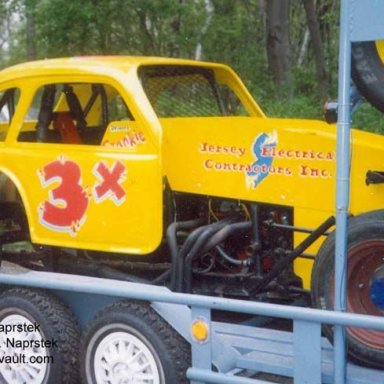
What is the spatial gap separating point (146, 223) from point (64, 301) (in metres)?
0.70

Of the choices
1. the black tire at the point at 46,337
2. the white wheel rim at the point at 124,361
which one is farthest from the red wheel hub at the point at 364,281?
Result: the black tire at the point at 46,337

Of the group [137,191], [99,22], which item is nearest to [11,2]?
[99,22]

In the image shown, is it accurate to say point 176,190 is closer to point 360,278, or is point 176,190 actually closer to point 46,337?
point 46,337

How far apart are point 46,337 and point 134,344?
25.6 inches

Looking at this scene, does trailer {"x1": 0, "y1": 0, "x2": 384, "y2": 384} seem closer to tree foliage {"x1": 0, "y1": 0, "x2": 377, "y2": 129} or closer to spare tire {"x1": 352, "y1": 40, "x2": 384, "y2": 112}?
spare tire {"x1": 352, "y1": 40, "x2": 384, "y2": 112}

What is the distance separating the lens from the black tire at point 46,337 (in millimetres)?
5027

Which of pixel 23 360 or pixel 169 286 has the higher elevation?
pixel 169 286

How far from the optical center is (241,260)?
18.2ft

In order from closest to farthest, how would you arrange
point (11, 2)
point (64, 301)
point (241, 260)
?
point (64, 301) < point (241, 260) < point (11, 2)

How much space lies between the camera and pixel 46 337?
16.6ft

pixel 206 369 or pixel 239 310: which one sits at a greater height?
pixel 239 310

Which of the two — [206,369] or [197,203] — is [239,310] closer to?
[206,369]

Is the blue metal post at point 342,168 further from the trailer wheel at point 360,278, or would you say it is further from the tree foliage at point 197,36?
the tree foliage at point 197,36

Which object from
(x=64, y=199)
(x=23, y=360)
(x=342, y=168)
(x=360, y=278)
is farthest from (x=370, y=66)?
(x=23, y=360)
